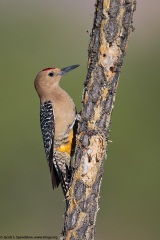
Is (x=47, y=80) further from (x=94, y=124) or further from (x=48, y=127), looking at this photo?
(x=94, y=124)

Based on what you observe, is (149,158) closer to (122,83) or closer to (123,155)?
(123,155)

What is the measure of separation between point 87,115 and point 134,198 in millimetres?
6407

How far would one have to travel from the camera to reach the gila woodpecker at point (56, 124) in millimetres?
7535

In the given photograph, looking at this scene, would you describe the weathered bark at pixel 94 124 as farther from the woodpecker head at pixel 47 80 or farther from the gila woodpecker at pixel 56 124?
the woodpecker head at pixel 47 80

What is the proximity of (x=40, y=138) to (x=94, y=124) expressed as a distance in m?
7.62

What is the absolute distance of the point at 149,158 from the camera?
1340cm

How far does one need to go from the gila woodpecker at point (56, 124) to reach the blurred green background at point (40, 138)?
332 centimetres

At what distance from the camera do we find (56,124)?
7.72 metres

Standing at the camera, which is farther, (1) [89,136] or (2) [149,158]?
(2) [149,158]

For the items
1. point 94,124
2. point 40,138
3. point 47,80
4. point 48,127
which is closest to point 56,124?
point 48,127

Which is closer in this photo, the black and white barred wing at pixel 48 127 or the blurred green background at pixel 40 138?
the black and white barred wing at pixel 48 127

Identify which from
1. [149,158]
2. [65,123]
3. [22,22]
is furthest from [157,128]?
[65,123]

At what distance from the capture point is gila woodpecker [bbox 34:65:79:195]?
297 inches

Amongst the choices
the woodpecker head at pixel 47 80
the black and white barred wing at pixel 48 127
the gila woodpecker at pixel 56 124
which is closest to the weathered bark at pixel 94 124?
the gila woodpecker at pixel 56 124
